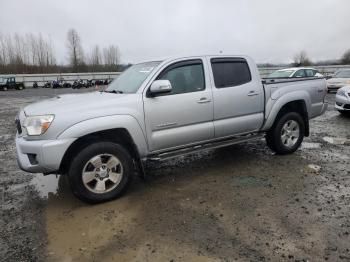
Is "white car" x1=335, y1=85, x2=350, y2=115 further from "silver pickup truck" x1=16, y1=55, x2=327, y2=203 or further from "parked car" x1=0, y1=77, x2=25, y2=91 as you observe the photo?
"parked car" x1=0, y1=77, x2=25, y2=91

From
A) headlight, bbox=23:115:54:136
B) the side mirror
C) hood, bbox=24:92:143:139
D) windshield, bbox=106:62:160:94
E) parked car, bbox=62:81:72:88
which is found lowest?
headlight, bbox=23:115:54:136

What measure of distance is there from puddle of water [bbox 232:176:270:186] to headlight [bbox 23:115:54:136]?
274cm

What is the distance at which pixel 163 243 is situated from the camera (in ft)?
10.8

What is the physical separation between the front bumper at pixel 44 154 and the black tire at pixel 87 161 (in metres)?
0.20

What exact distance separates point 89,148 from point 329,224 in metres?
2.94

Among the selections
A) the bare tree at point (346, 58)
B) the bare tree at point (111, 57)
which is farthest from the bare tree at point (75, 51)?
the bare tree at point (346, 58)

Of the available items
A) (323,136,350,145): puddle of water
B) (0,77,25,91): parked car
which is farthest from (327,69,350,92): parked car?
(0,77,25,91): parked car

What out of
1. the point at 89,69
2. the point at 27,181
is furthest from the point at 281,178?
the point at 89,69

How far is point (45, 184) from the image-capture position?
5.14 metres

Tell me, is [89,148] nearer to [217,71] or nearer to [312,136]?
[217,71]

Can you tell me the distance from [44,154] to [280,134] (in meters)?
4.10

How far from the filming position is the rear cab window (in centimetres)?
518

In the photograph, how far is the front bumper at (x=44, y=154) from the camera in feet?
12.7

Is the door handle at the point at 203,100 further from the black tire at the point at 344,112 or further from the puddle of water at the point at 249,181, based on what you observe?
the black tire at the point at 344,112
